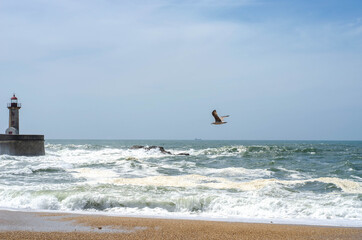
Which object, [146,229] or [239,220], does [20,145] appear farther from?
[146,229]

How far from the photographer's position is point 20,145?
93.4 feet

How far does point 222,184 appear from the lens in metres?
13.2

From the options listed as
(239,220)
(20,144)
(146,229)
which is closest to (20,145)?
(20,144)

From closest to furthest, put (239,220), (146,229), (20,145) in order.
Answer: (146,229), (239,220), (20,145)

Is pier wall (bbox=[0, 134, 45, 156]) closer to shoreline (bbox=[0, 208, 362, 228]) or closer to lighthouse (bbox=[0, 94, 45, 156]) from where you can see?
lighthouse (bbox=[0, 94, 45, 156])

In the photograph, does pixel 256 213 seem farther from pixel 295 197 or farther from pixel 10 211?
pixel 10 211

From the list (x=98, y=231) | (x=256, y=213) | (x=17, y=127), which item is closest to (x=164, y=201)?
(x=256, y=213)

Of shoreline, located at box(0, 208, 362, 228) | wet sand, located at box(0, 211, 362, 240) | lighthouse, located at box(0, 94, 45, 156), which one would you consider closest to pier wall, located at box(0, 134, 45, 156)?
lighthouse, located at box(0, 94, 45, 156)

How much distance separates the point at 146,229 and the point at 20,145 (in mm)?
24331

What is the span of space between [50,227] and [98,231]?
969 millimetres

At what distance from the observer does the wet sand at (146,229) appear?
6.27 metres

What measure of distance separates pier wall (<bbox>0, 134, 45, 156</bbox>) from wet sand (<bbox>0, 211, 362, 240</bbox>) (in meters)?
22.0

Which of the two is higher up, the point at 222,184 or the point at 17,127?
the point at 17,127

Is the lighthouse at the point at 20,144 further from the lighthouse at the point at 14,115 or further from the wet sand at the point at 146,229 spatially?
the wet sand at the point at 146,229
